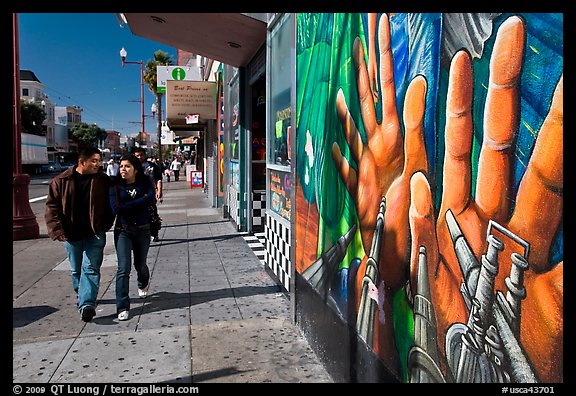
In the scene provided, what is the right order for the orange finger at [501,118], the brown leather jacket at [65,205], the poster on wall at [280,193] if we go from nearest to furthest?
the orange finger at [501,118], the brown leather jacket at [65,205], the poster on wall at [280,193]

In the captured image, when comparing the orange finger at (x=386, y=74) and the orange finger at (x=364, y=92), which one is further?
the orange finger at (x=364, y=92)

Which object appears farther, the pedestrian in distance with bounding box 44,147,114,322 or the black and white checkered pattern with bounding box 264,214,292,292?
the black and white checkered pattern with bounding box 264,214,292,292

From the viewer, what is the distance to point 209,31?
7621mm

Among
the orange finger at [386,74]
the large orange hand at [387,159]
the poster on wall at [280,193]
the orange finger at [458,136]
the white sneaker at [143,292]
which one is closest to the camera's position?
the orange finger at [458,136]

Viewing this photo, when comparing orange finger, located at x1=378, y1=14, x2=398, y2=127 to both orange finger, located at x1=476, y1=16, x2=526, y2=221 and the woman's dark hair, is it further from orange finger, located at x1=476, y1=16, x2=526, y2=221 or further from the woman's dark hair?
the woman's dark hair

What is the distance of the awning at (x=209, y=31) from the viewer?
270 inches

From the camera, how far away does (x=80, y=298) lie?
500cm

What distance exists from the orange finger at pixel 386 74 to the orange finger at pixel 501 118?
86 cm

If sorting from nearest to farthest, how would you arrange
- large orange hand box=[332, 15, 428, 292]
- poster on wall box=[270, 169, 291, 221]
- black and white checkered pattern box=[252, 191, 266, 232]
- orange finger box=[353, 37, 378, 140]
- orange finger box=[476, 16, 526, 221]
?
1. orange finger box=[476, 16, 526, 221]
2. large orange hand box=[332, 15, 428, 292]
3. orange finger box=[353, 37, 378, 140]
4. poster on wall box=[270, 169, 291, 221]
5. black and white checkered pattern box=[252, 191, 266, 232]

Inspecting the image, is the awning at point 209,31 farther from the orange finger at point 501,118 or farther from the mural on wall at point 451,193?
the orange finger at point 501,118

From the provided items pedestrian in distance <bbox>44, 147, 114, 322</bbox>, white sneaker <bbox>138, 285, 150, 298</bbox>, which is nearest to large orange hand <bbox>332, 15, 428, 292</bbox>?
pedestrian in distance <bbox>44, 147, 114, 322</bbox>

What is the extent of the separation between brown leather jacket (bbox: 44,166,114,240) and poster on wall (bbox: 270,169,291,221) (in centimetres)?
197

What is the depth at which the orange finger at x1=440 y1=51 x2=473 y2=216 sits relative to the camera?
2002mm

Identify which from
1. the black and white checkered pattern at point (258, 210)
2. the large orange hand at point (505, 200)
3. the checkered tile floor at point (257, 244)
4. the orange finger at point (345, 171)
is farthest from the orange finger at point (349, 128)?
the black and white checkered pattern at point (258, 210)
